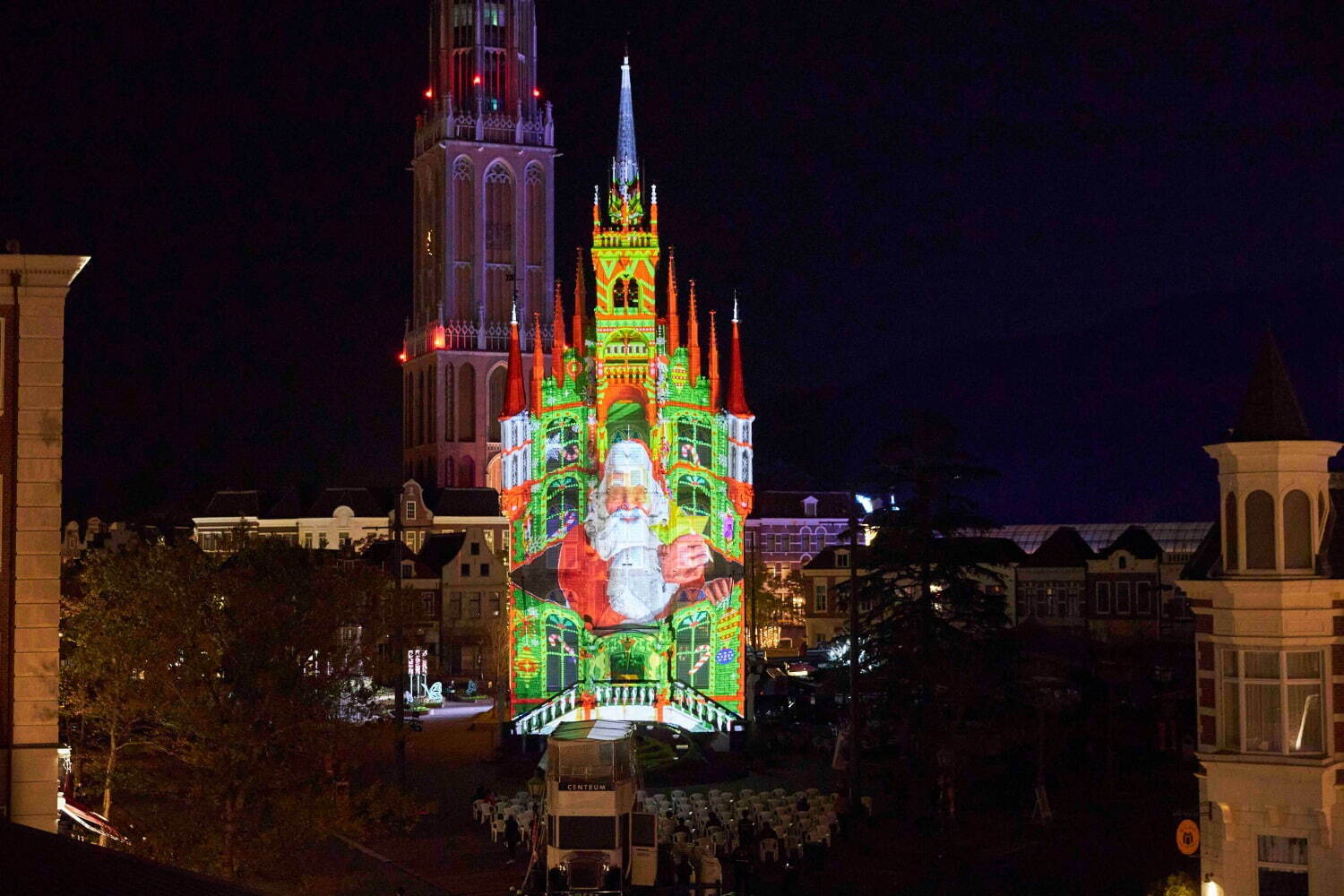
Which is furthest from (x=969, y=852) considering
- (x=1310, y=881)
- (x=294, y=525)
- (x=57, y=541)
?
(x=294, y=525)

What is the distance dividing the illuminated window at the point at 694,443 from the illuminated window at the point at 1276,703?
3277cm

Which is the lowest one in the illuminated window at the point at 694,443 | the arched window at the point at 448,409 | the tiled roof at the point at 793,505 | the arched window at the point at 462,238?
the illuminated window at the point at 694,443

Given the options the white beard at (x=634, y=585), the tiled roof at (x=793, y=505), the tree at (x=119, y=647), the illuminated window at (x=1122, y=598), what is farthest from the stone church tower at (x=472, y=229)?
the tree at (x=119, y=647)

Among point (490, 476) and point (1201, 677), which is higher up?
point (490, 476)

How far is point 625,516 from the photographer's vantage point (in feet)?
198

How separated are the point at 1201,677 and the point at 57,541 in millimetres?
18563

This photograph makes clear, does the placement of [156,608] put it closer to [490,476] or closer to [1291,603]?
[1291,603]

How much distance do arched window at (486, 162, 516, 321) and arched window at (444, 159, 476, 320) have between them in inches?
41.4

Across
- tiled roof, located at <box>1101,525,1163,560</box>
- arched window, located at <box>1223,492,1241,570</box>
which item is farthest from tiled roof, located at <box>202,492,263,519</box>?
arched window, located at <box>1223,492,1241,570</box>

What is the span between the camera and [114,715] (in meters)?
38.2

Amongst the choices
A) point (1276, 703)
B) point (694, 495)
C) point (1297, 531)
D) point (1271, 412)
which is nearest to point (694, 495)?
point (694, 495)

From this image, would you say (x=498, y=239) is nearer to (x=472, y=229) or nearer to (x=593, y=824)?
(x=472, y=229)

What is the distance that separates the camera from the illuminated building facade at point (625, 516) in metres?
60.3

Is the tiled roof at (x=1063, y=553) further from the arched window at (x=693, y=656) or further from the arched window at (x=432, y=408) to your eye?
the arched window at (x=432, y=408)
